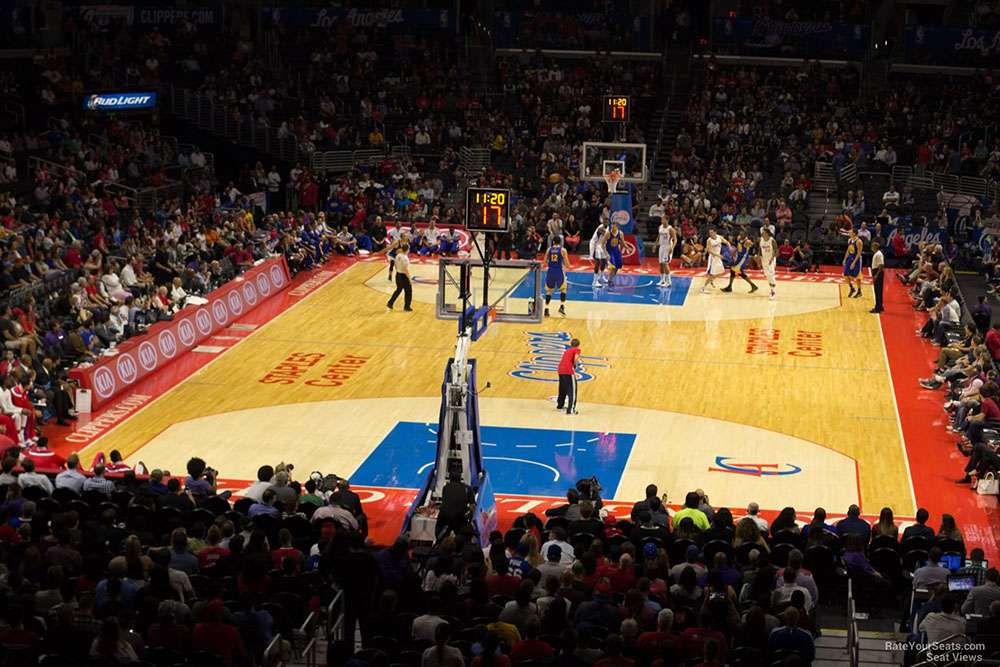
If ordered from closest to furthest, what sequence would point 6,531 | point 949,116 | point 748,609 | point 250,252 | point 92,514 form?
1. point 748,609
2. point 6,531
3. point 92,514
4. point 250,252
5. point 949,116

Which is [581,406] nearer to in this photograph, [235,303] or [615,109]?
[235,303]

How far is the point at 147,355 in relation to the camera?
25.7 metres

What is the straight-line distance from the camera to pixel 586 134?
45.4 metres

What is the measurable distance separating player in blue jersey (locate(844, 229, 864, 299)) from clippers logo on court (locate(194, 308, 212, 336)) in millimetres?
14360

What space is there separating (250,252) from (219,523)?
18636mm

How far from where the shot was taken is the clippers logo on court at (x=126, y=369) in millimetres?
24531

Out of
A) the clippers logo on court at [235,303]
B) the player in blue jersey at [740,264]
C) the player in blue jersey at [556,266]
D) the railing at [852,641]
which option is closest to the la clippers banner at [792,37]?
the player in blue jersey at [740,264]

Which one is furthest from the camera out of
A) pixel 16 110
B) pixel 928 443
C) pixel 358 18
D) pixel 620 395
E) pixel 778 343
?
pixel 358 18

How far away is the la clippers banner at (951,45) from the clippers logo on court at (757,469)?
1189 inches

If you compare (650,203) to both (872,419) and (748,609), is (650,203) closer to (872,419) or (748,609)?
(872,419)

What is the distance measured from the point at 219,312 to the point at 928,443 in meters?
14.0

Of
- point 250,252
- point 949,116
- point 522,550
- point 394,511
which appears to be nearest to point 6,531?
point 522,550

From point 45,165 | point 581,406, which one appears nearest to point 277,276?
point 45,165

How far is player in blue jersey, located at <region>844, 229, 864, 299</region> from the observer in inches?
1294
